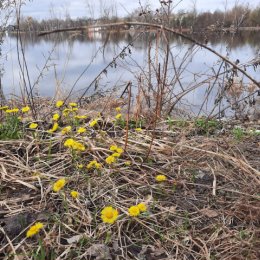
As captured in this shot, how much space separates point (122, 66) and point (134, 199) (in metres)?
2.42

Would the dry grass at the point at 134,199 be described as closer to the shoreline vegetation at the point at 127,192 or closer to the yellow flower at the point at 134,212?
the shoreline vegetation at the point at 127,192

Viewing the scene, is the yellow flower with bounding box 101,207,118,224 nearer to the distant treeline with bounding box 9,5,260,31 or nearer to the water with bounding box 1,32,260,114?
the water with bounding box 1,32,260,114

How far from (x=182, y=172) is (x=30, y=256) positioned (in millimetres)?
1100

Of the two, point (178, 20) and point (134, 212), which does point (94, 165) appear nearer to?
point (134, 212)

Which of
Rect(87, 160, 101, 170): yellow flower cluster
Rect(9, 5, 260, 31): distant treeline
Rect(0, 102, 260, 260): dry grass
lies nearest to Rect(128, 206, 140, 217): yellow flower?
Rect(0, 102, 260, 260): dry grass

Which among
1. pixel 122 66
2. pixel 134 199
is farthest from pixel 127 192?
pixel 122 66

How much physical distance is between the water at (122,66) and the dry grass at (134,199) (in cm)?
76

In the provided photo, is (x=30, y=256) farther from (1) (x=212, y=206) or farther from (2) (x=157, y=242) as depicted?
(1) (x=212, y=206)

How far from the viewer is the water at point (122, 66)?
12.8 ft

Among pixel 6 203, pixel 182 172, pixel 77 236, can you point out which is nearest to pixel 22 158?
pixel 6 203

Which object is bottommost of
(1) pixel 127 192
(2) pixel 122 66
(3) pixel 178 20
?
(1) pixel 127 192

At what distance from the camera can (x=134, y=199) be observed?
Answer: 2025 millimetres

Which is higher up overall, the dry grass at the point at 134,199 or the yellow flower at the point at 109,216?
the yellow flower at the point at 109,216

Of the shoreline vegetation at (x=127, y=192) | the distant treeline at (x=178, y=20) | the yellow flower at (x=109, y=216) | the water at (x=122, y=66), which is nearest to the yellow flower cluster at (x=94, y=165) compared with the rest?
the shoreline vegetation at (x=127, y=192)
